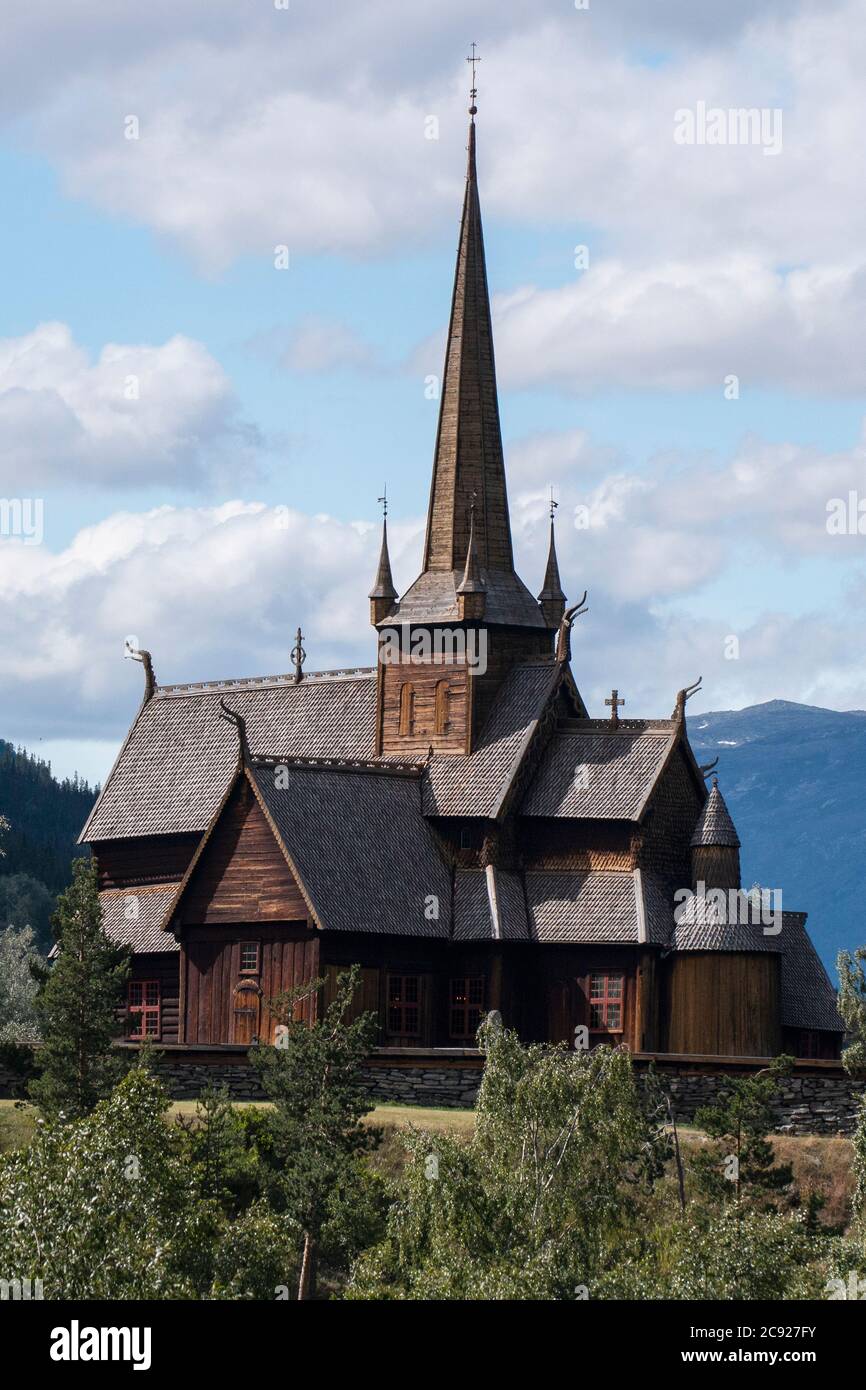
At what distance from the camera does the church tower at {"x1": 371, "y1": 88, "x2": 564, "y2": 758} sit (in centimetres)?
6188

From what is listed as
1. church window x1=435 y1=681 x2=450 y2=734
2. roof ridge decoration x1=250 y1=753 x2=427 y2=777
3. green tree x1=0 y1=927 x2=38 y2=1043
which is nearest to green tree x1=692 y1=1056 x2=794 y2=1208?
roof ridge decoration x1=250 y1=753 x2=427 y2=777

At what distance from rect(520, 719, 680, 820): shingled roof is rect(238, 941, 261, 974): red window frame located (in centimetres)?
724

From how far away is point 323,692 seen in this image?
2638 inches

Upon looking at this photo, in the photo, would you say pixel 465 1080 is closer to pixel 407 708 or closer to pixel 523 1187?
pixel 523 1187

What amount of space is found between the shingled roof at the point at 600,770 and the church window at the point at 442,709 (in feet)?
9.05

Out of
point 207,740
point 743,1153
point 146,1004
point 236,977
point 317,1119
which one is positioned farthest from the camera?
point 207,740

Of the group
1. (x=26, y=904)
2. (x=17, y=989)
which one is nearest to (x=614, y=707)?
(x=17, y=989)

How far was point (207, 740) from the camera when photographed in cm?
6738

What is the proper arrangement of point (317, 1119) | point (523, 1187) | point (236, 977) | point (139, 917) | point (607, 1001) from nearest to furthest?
point (523, 1187), point (317, 1119), point (607, 1001), point (236, 977), point (139, 917)

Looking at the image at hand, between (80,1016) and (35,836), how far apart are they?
120 meters

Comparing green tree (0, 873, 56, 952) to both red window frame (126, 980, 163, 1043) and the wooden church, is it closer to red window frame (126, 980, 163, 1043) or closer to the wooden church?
the wooden church
